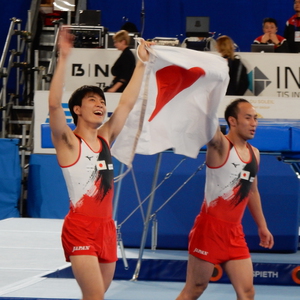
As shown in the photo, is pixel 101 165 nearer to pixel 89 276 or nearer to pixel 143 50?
pixel 89 276

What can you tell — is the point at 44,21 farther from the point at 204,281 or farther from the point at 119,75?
the point at 204,281

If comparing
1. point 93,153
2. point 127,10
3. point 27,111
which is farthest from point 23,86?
point 93,153

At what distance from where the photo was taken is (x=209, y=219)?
3.98 meters

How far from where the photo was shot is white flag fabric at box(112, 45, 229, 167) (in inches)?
159

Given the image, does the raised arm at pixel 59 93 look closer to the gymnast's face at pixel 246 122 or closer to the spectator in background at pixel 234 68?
the gymnast's face at pixel 246 122

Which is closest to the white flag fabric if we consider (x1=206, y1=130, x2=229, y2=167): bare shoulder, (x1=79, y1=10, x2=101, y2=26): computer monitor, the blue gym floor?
(x1=206, y1=130, x2=229, y2=167): bare shoulder

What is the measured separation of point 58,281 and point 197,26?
598 centimetres

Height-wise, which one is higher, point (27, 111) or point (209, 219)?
point (27, 111)

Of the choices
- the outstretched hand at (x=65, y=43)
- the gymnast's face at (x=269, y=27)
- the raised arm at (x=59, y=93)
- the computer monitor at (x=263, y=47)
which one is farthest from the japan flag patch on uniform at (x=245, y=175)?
the gymnast's face at (x=269, y=27)

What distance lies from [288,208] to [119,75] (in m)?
3.27

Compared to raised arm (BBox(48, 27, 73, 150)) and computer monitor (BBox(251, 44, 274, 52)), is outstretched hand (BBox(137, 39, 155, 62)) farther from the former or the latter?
computer monitor (BBox(251, 44, 274, 52))

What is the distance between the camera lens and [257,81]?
9188 mm

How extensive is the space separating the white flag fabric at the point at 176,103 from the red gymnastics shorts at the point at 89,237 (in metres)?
0.69

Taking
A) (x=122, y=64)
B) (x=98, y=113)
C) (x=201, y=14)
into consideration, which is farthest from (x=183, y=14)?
(x=98, y=113)
